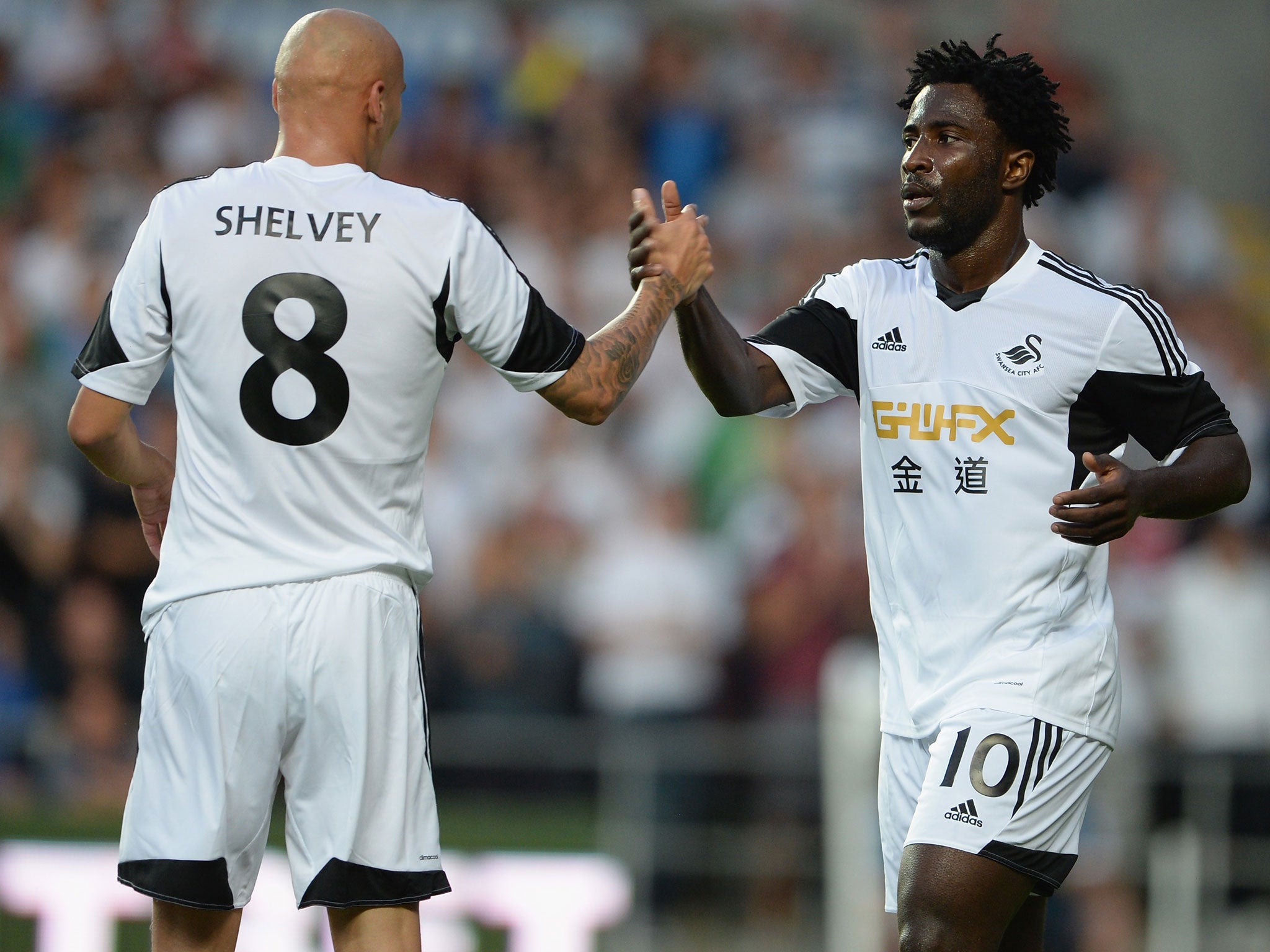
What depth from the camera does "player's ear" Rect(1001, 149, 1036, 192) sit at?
4770mm

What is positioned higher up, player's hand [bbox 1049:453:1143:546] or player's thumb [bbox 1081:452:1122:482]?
player's thumb [bbox 1081:452:1122:482]

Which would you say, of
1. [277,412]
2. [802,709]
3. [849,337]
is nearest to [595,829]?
[802,709]

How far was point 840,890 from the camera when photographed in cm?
890

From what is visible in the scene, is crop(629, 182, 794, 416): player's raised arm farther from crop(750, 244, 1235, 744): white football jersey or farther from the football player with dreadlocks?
crop(750, 244, 1235, 744): white football jersey

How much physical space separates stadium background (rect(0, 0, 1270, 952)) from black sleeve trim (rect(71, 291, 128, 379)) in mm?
4740

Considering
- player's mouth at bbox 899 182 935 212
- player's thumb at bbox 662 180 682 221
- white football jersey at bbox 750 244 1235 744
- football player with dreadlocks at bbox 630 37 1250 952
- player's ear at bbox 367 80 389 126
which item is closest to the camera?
player's ear at bbox 367 80 389 126

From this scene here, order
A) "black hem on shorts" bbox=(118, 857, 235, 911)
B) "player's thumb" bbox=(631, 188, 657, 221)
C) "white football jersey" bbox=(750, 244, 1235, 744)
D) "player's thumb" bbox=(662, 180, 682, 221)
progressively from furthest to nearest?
"player's thumb" bbox=(662, 180, 682, 221), "player's thumb" bbox=(631, 188, 657, 221), "white football jersey" bbox=(750, 244, 1235, 744), "black hem on shorts" bbox=(118, 857, 235, 911)

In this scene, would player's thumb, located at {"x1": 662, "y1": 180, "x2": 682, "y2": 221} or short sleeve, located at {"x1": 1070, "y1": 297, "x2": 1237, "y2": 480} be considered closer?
short sleeve, located at {"x1": 1070, "y1": 297, "x2": 1237, "y2": 480}

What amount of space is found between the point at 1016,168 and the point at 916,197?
32 cm

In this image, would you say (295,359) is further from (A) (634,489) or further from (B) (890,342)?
(A) (634,489)

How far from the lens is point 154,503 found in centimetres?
459

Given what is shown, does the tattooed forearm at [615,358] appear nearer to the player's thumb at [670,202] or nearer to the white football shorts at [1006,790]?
the player's thumb at [670,202]

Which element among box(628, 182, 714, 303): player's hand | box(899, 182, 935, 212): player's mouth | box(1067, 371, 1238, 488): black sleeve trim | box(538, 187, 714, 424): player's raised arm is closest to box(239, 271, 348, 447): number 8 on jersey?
box(538, 187, 714, 424): player's raised arm

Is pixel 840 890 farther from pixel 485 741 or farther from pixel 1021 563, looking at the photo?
pixel 1021 563
